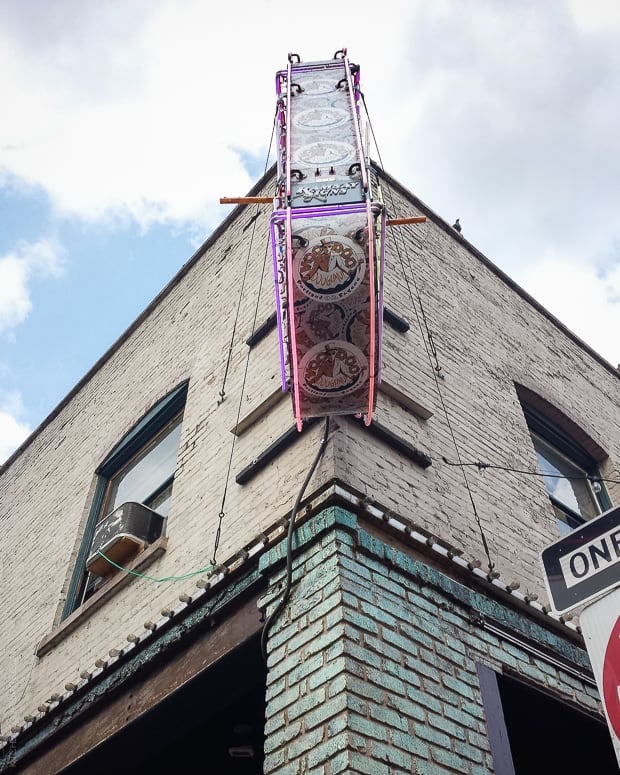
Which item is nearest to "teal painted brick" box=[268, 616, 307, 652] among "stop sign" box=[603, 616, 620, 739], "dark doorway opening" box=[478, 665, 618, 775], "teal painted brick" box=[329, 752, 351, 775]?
"teal painted brick" box=[329, 752, 351, 775]

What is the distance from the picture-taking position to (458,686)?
13.0 feet

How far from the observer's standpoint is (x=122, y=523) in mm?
6277

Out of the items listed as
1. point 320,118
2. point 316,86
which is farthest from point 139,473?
point 316,86

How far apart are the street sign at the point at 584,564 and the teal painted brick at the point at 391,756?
Result: 974 mm

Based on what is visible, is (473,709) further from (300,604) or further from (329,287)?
(329,287)

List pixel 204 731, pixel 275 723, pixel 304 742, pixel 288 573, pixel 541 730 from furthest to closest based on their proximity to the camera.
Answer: pixel 204 731
pixel 541 730
pixel 288 573
pixel 275 723
pixel 304 742

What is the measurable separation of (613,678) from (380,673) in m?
1.12

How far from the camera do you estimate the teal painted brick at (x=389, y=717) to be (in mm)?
3418

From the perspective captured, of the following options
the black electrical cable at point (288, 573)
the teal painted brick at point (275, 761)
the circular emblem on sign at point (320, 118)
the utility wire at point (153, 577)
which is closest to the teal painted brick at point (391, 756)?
the teal painted brick at point (275, 761)

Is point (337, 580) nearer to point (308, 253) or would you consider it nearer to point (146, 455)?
point (308, 253)

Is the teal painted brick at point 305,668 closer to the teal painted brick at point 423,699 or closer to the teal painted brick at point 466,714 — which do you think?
the teal painted brick at point 423,699

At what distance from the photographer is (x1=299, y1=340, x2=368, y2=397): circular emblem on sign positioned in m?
4.46

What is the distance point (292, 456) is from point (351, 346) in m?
0.89

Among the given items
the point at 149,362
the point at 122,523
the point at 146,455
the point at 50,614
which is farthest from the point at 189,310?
the point at 50,614
